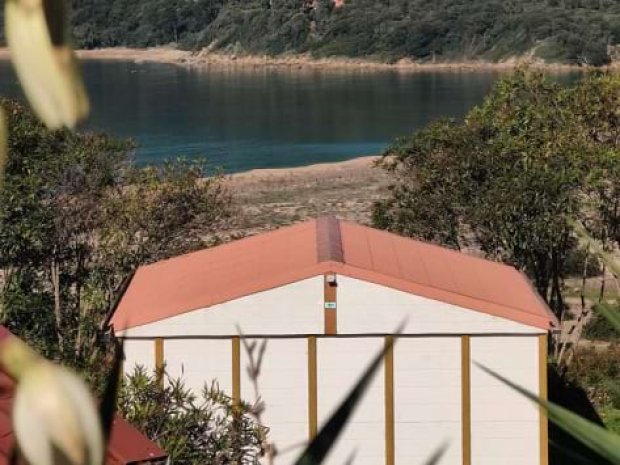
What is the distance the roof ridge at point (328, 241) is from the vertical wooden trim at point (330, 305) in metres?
0.16

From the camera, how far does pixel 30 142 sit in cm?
990

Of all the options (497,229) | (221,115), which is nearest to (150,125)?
(221,115)

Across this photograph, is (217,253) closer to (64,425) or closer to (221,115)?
(64,425)

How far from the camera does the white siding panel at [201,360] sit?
6969 mm

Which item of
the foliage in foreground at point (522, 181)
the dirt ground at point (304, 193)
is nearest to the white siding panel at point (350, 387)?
the foliage in foreground at point (522, 181)

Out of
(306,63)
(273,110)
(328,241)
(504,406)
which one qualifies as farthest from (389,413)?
(306,63)

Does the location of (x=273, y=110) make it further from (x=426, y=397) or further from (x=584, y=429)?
(x=584, y=429)

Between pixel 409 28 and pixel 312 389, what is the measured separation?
83126 mm

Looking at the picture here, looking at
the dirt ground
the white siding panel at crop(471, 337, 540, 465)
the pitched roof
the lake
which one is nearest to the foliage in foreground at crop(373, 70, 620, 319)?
the pitched roof

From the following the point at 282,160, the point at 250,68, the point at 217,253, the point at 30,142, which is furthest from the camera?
the point at 250,68

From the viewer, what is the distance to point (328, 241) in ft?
25.3

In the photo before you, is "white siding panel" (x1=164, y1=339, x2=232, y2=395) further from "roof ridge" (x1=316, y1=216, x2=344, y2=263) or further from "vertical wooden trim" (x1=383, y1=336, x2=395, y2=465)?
"vertical wooden trim" (x1=383, y1=336, x2=395, y2=465)

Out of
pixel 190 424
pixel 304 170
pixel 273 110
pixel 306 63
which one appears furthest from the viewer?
pixel 306 63

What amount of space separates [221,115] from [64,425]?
53409 mm
